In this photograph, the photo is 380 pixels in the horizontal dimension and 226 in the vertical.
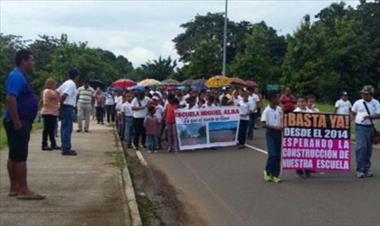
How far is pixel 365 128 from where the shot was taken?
45.3 ft

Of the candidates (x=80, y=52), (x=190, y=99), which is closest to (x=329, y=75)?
(x=80, y=52)

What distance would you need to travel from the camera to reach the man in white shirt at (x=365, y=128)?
44.8 feet

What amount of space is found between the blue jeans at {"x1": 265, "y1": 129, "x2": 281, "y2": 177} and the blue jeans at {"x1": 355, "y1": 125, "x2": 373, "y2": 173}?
5.86ft

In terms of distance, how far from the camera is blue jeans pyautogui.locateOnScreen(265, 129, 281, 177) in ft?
A: 42.4

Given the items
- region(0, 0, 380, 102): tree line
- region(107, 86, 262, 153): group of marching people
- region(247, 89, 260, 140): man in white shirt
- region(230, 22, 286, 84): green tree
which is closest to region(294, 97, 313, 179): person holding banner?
region(107, 86, 262, 153): group of marching people

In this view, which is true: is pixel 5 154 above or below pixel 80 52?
below

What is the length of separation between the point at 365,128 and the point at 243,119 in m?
7.49

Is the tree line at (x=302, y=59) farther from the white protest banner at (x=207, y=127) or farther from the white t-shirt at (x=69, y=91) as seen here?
the white t-shirt at (x=69, y=91)

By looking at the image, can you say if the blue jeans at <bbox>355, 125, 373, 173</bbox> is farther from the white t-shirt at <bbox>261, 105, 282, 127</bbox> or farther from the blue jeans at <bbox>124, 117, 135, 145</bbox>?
the blue jeans at <bbox>124, 117, 135, 145</bbox>

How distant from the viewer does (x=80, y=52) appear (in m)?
69.6

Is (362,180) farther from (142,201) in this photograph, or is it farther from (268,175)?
(142,201)

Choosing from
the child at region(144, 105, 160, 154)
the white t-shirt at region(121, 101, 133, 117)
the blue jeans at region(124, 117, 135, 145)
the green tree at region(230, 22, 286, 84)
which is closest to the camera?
the child at region(144, 105, 160, 154)

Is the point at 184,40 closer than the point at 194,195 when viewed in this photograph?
No

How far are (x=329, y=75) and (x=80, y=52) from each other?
27.3m
